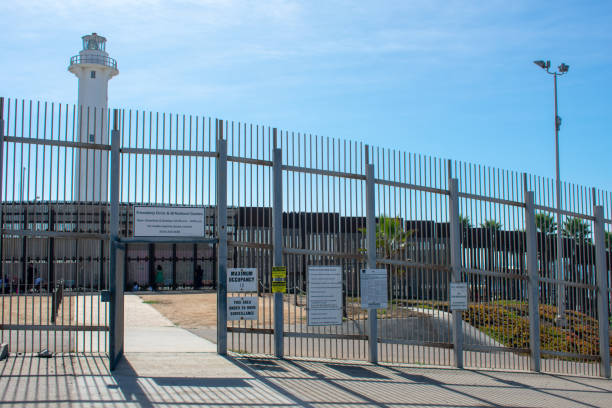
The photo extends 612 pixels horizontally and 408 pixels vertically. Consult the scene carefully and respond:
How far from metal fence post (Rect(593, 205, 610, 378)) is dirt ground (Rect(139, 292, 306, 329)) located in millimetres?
6546

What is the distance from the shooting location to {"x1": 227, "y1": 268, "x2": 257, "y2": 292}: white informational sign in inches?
371

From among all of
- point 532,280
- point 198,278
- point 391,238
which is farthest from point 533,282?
point 198,278

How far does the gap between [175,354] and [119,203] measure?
2.49m

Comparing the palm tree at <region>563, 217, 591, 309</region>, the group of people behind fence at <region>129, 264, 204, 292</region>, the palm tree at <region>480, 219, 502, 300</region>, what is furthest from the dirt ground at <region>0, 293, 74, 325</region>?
the palm tree at <region>563, 217, 591, 309</region>

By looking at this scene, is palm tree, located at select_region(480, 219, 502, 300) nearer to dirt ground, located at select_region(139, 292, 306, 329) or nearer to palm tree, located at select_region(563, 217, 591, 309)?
palm tree, located at select_region(563, 217, 591, 309)

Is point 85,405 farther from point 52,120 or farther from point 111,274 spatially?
point 52,120

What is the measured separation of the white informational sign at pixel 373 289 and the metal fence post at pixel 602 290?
19.4 feet

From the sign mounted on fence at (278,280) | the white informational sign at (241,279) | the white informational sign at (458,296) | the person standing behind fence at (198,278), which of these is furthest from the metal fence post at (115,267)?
the person standing behind fence at (198,278)

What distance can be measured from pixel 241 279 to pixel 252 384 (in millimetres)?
1907

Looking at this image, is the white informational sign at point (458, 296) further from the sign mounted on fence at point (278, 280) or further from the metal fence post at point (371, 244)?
the sign mounted on fence at point (278, 280)

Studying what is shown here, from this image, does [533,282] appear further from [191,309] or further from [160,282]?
[160,282]

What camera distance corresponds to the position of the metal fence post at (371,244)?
10469 mm

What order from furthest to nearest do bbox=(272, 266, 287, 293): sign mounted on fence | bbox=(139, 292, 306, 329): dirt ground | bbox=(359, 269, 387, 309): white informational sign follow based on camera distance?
bbox=(139, 292, 306, 329): dirt ground
bbox=(359, 269, 387, 309): white informational sign
bbox=(272, 266, 287, 293): sign mounted on fence

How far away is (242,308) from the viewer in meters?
9.52
